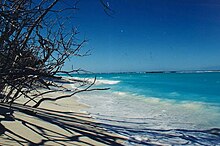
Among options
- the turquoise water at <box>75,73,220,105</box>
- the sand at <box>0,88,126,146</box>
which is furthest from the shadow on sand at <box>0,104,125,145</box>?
the turquoise water at <box>75,73,220,105</box>

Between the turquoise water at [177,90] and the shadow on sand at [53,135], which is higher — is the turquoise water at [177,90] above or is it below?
above

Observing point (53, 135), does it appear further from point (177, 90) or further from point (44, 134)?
point (177, 90)

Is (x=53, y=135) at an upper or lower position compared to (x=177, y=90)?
lower

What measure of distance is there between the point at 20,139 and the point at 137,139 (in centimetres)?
215

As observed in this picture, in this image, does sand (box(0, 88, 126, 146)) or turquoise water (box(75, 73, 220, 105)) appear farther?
turquoise water (box(75, 73, 220, 105))

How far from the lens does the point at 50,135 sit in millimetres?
4180

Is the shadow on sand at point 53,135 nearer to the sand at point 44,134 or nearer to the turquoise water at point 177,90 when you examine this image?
the sand at point 44,134

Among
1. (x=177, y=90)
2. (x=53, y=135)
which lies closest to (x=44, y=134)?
(x=53, y=135)

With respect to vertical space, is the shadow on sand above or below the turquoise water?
below

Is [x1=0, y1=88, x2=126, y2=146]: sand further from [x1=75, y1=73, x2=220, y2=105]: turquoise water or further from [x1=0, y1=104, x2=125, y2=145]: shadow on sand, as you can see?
[x1=75, y1=73, x2=220, y2=105]: turquoise water

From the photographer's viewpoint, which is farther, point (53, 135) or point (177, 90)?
point (177, 90)

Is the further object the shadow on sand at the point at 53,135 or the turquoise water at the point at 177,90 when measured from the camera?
the turquoise water at the point at 177,90

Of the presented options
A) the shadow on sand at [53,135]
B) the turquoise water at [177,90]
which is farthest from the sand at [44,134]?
the turquoise water at [177,90]

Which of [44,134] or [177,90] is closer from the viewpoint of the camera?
[44,134]
